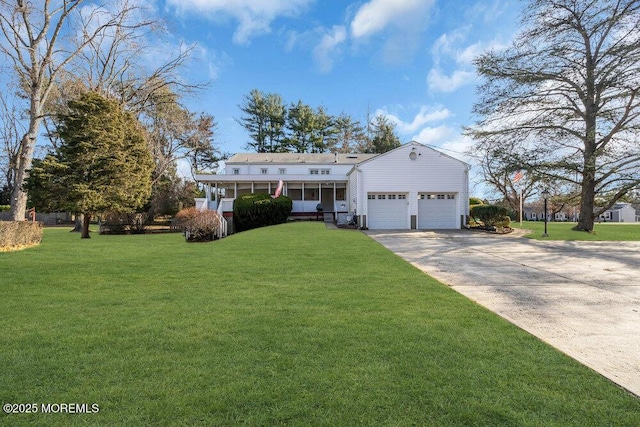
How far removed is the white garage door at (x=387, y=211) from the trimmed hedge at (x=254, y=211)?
593 centimetres

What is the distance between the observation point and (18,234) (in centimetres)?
1062

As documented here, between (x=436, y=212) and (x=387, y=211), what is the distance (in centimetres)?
305

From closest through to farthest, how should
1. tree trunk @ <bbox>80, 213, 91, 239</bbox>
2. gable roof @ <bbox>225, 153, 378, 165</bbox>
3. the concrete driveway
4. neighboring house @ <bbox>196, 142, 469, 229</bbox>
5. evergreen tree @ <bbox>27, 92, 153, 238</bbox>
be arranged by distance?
the concrete driveway
evergreen tree @ <bbox>27, 92, 153, 238</bbox>
tree trunk @ <bbox>80, 213, 91, 239</bbox>
neighboring house @ <bbox>196, 142, 469, 229</bbox>
gable roof @ <bbox>225, 153, 378, 165</bbox>

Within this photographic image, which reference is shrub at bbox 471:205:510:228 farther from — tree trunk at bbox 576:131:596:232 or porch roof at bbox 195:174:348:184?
porch roof at bbox 195:174:348:184

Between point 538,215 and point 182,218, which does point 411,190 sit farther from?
point 538,215

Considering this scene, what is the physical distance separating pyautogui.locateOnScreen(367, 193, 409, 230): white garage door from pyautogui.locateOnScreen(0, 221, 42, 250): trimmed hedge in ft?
50.2

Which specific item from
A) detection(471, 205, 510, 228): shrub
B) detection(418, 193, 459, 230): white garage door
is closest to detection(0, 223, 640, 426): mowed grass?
detection(471, 205, 510, 228): shrub

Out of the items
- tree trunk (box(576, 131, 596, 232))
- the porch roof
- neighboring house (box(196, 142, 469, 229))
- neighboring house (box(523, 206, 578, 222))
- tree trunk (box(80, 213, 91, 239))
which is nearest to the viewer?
tree trunk (box(80, 213, 91, 239))

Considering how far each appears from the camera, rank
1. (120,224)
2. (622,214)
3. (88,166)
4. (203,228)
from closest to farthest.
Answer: (203,228), (88,166), (120,224), (622,214)

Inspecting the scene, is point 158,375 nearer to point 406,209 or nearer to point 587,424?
point 587,424

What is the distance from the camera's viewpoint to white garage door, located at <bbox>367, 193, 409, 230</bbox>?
63.6 feet

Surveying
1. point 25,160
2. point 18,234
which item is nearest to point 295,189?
point 25,160

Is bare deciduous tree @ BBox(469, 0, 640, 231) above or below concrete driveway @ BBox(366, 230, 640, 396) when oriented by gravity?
above

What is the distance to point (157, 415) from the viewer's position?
2.08m
